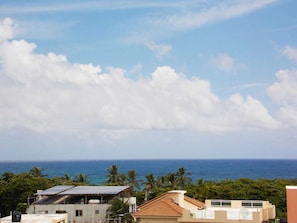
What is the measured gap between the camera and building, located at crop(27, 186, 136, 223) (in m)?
39.1

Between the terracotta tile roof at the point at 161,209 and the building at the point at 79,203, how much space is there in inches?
443

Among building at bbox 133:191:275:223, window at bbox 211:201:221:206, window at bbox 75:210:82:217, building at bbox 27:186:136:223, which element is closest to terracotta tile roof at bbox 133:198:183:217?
building at bbox 133:191:275:223

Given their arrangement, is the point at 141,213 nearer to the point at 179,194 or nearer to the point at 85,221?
the point at 179,194

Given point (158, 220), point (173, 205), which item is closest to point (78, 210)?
point (158, 220)

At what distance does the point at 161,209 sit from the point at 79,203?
13.9m

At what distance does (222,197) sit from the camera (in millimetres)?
50438

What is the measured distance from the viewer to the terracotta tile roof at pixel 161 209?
27766 millimetres

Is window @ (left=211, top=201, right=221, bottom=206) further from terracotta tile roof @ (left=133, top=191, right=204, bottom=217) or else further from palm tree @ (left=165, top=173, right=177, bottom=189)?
palm tree @ (left=165, top=173, right=177, bottom=189)

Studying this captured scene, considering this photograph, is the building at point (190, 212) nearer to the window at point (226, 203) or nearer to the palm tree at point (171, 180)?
the window at point (226, 203)

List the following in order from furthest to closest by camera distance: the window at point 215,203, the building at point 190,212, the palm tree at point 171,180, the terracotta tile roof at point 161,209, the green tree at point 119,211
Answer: the palm tree at point 171,180 → the green tree at point 119,211 → the window at point 215,203 → the terracotta tile roof at point 161,209 → the building at point 190,212

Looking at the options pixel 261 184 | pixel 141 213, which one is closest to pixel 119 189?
pixel 141 213

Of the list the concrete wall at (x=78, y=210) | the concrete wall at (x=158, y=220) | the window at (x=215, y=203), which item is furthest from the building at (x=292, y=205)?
the concrete wall at (x=78, y=210)

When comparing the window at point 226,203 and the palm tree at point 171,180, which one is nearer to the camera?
the window at point 226,203

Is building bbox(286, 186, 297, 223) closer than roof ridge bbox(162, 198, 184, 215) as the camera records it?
Yes
